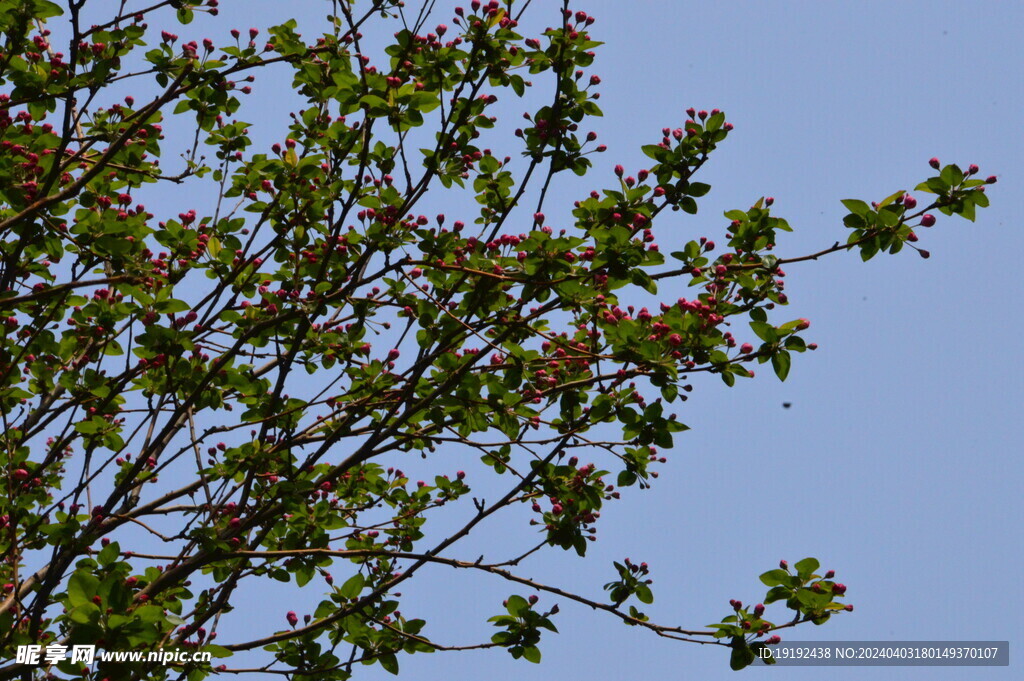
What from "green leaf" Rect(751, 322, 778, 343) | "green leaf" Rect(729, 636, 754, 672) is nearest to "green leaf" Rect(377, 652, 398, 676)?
"green leaf" Rect(729, 636, 754, 672)

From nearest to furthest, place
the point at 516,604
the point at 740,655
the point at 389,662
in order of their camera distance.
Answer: the point at 740,655, the point at 516,604, the point at 389,662

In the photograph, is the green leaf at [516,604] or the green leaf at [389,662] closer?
the green leaf at [516,604]

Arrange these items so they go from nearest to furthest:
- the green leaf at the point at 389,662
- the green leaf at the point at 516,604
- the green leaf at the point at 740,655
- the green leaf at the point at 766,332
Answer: the green leaf at the point at 766,332 → the green leaf at the point at 740,655 → the green leaf at the point at 516,604 → the green leaf at the point at 389,662

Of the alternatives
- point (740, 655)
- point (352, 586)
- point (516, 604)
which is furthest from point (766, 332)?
point (352, 586)

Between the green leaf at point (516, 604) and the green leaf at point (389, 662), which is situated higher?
the green leaf at point (516, 604)

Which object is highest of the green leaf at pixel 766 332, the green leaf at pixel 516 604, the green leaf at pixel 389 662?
the green leaf at pixel 766 332

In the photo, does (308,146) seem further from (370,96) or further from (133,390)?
(133,390)

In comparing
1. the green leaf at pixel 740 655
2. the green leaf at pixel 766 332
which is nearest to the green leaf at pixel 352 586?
the green leaf at pixel 740 655

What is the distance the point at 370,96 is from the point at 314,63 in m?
0.86

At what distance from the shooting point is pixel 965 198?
4.35m

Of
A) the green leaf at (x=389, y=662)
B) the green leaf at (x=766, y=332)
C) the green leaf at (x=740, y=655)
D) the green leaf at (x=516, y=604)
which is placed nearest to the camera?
the green leaf at (x=766, y=332)

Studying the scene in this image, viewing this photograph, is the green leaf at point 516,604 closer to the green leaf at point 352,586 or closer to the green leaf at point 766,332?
the green leaf at point 352,586

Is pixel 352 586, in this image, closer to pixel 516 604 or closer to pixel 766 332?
pixel 516 604

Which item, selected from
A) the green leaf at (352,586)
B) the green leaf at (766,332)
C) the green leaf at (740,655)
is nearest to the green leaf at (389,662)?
the green leaf at (352,586)
